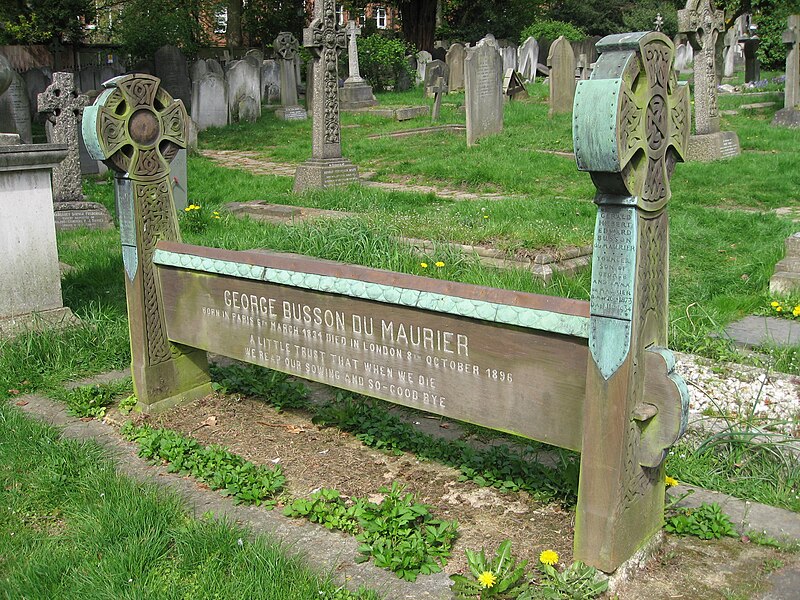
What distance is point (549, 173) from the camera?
1127 centimetres

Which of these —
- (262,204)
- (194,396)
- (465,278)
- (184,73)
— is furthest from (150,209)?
(184,73)

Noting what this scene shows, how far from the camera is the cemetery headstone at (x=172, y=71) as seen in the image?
70.7ft

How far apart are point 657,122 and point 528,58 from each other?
29.9 m

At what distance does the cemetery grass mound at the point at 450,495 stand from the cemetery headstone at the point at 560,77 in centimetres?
1393

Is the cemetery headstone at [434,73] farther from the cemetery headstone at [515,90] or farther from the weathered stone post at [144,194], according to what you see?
the weathered stone post at [144,194]

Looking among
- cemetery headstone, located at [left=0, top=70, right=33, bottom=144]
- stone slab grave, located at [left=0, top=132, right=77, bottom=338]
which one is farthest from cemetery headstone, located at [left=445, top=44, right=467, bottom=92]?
stone slab grave, located at [left=0, top=132, right=77, bottom=338]

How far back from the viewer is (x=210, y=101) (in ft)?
64.7

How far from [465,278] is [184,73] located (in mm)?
17969

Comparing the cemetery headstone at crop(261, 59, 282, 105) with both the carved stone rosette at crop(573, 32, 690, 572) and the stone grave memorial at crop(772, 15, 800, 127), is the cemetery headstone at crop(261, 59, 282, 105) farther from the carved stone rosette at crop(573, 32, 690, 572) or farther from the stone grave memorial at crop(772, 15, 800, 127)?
the carved stone rosette at crop(573, 32, 690, 572)

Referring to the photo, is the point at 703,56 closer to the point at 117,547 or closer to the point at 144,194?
the point at 144,194

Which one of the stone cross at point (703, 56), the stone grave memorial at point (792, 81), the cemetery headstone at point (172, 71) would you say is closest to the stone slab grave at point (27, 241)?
the stone cross at point (703, 56)

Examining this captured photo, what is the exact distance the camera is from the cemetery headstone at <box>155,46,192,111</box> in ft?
70.7

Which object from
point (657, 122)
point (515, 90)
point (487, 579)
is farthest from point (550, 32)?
A: point (487, 579)

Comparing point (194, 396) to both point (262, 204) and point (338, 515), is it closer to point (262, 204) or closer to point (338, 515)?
point (338, 515)
